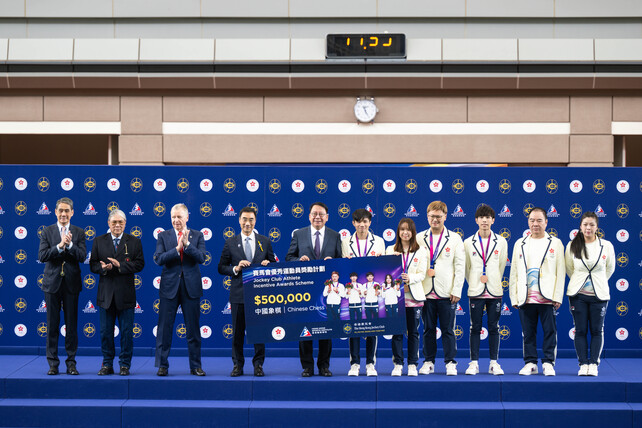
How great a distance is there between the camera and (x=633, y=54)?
35.2 feet

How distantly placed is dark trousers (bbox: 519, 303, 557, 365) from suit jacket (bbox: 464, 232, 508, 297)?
1.08ft

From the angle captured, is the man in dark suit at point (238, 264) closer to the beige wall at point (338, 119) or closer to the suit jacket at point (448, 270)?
the suit jacket at point (448, 270)

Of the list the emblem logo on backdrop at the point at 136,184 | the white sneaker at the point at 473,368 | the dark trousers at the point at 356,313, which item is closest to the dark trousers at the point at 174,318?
the dark trousers at the point at 356,313

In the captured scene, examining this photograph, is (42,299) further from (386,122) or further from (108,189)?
(386,122)

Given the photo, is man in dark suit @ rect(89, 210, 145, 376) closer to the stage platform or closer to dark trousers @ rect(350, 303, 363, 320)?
the stage platform

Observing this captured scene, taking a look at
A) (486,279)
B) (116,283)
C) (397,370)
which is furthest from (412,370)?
(116,283)

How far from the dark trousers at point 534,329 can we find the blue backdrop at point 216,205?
101 centimetres

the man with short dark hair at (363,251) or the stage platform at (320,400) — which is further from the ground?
the man with short dark hair at (363,251)

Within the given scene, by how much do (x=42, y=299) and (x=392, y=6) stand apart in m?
7.05

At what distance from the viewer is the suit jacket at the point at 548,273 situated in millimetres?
6461

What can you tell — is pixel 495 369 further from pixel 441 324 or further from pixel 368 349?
pixel 368 349

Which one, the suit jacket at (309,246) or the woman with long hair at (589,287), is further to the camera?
the suit jacket at (309,246)

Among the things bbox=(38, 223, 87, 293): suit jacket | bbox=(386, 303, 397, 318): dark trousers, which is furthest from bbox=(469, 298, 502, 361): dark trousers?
bbox=(38, 223, 87, 293): suit jacket

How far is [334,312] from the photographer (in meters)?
6.58
